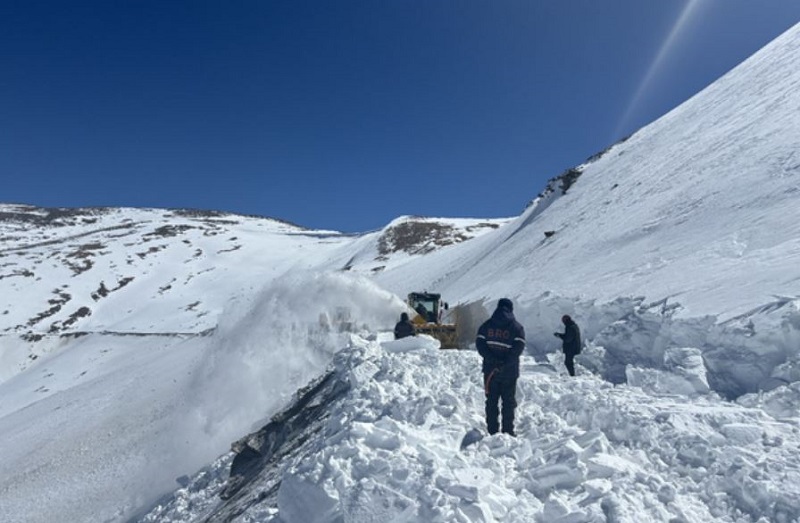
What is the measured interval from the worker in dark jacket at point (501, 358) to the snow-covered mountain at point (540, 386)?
1.44 feet

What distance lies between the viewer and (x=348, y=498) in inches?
195

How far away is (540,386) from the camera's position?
8133 mm

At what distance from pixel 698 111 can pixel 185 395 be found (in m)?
31.5

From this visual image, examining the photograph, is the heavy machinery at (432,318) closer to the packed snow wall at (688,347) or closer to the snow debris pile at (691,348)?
the packed snow wall at (688,347)

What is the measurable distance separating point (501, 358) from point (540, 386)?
1.47m

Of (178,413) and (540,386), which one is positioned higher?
(540,386)

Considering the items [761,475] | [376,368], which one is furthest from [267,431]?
[761,475]

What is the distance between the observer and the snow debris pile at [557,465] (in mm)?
4508

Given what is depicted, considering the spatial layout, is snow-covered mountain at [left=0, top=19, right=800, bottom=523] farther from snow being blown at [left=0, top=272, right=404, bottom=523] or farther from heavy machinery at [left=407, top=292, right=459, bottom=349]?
heavy machinery at [left=407, top=292, right=459, bottom=349]

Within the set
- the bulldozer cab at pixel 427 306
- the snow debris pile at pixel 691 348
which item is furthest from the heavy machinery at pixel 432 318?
the snow debris pile at pixel 691 348

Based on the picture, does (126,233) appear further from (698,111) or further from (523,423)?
(523,423)

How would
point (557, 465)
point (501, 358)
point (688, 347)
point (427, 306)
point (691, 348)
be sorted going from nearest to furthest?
point (557, 465) < point (501, 358) < point (691, 348) < point (688, 347) < point (427, 306)

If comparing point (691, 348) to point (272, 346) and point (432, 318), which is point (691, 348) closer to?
point (432, 318)

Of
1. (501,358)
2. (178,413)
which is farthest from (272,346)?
(501,358)
